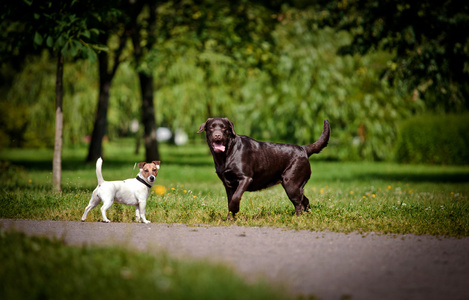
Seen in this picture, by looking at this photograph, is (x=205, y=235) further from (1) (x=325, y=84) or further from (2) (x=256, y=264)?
(1) (x=325, y=84)

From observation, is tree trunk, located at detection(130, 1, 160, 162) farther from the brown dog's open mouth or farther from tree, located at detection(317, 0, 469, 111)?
the brown dog's open mouth

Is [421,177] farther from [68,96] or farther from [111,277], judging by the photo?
[68,96]

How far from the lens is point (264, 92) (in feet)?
81.0

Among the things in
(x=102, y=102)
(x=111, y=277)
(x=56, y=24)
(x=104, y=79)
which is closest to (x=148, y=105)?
(x=102, y=102)

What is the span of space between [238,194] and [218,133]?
0.85 m

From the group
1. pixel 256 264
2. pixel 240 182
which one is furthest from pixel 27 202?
pixel 256 264

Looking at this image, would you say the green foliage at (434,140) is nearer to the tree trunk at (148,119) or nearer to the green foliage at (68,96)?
the tree trunk at (148,119)

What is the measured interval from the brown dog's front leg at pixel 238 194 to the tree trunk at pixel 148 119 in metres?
12.0

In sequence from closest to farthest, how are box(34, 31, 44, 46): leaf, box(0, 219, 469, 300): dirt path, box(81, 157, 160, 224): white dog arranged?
box(0, 219, 469, 300): dirt path, box(81, 157, 160, 224): white dog, box(34, 31, 44, 46): leaf

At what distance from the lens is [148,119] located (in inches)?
727

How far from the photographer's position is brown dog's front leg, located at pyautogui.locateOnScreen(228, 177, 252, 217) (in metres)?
6.55

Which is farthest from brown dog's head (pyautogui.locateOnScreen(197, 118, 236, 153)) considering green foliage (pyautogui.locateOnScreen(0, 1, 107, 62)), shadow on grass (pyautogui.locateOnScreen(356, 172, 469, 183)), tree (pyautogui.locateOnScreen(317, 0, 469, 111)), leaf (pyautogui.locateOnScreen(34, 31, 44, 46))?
shadow on grass (pyautogui.locateOnScreen(356, 172, 469, 183))

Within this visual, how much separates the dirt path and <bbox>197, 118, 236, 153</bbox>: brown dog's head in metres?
1.04

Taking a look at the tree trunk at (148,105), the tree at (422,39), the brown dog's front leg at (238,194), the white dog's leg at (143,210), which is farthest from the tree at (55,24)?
the tree trunk at (148,105)
